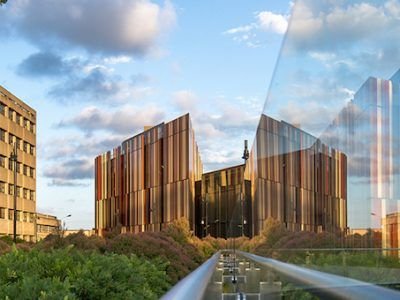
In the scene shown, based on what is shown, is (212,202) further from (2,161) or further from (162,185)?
(2,161)

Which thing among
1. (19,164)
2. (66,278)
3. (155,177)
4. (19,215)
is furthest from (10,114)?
(66,278)

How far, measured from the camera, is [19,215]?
98938mm

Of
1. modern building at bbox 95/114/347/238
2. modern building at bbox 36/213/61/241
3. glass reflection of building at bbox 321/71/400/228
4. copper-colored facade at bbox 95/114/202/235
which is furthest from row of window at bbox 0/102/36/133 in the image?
glass reflection of building at bbox 321/71/400/228

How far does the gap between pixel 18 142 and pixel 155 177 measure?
3186 centimetres

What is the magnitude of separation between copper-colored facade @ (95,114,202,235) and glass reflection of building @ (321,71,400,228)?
66.3 metres

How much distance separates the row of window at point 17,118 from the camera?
310 ft

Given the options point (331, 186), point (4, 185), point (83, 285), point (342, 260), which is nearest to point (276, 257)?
point (331, 186)

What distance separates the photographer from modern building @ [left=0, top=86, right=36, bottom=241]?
93250mm

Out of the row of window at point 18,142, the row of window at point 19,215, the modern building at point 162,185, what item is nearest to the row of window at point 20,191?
the row of window at point 19,215

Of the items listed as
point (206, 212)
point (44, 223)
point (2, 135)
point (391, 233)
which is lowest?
point (44, 223)

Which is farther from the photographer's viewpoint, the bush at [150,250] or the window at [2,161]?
the window at [2,161]

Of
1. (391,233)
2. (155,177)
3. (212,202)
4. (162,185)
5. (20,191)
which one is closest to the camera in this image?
(391,233)

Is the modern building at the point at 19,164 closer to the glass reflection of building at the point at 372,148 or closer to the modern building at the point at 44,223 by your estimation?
the modern building at the point at 44,223

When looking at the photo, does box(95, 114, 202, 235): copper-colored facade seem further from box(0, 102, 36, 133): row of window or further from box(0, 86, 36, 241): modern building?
box(0, 102, 36, 133): row of window
